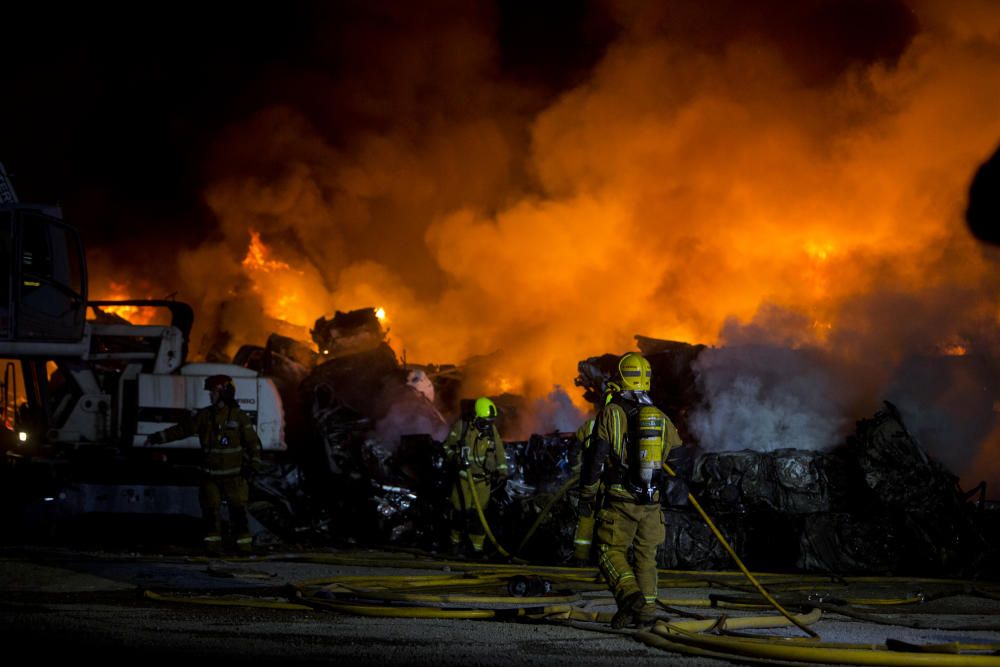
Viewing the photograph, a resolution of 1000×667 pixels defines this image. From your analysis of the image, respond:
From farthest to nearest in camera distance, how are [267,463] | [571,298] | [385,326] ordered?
[385,326] < [571,298] < [267,463]

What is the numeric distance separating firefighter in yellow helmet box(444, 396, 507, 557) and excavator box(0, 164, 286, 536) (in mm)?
2032

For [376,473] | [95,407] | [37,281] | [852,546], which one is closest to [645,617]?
[852,546]

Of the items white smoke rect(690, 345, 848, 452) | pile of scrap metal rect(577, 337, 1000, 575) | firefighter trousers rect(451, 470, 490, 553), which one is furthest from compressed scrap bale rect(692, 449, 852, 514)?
firefighter trousers rect(451, 470, 490, 553)

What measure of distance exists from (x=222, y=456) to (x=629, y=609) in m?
5.00

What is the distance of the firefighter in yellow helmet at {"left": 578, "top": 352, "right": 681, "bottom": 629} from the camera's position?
5527 mm

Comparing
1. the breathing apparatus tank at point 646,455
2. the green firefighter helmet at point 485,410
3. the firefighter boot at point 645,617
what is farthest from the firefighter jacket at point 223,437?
the firefighter boot at point 645,617

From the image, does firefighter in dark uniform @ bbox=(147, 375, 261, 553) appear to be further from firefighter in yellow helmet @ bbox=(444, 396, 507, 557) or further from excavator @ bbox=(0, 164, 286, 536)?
firefighter in yellow helmet @ bbox=(444, 396, 507, 557)

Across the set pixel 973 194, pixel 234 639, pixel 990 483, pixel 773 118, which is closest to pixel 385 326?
pixel 773 118

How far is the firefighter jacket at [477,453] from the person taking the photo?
999 cm

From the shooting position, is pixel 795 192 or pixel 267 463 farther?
pixel 795 192

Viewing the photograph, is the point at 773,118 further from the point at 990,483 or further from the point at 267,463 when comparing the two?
the point at 267,463

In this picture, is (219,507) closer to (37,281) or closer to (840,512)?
(37,281)

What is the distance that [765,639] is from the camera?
5.10 metres

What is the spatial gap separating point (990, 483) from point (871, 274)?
3.98 m
